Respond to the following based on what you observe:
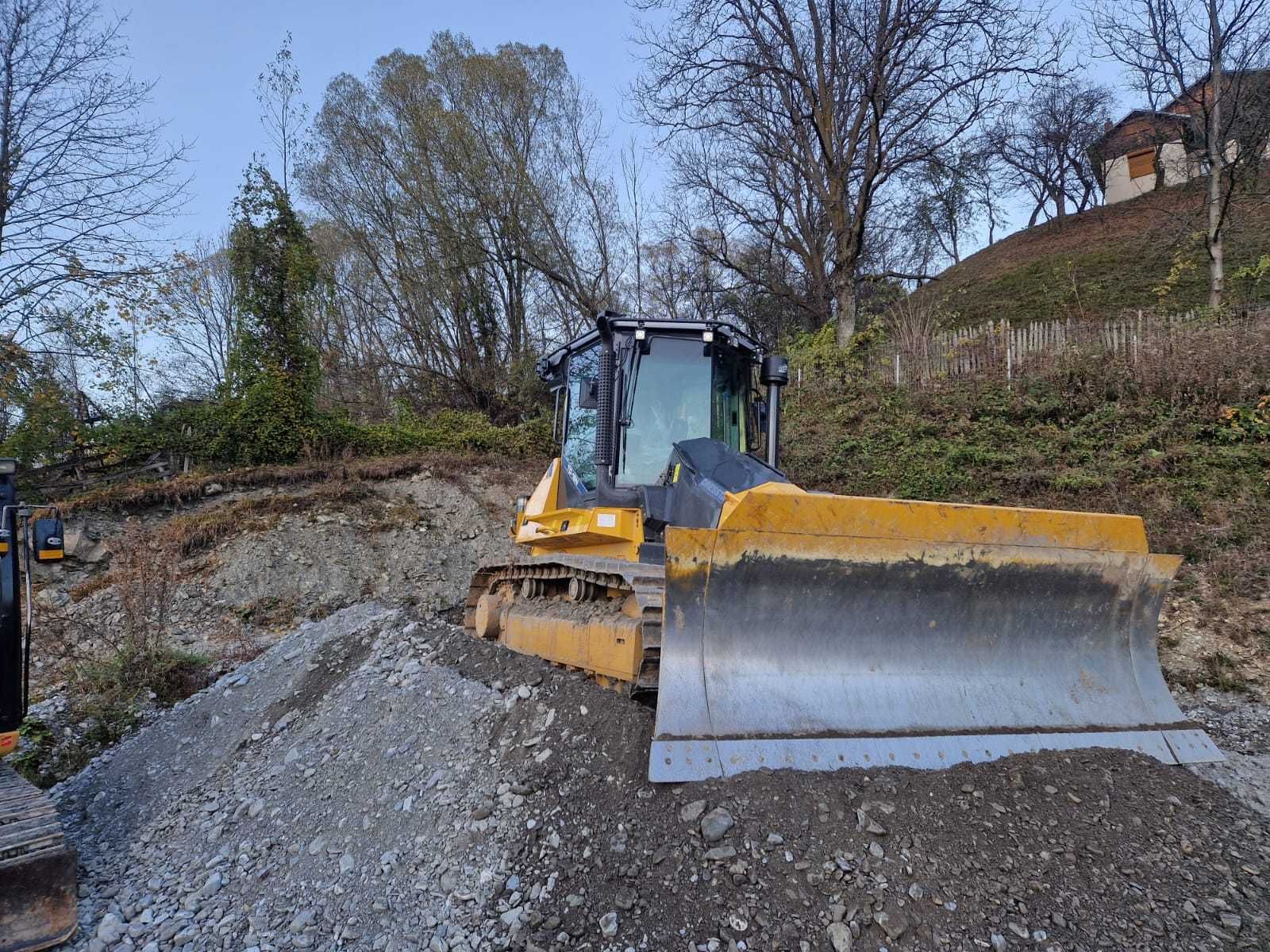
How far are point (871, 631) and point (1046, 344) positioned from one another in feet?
32.5

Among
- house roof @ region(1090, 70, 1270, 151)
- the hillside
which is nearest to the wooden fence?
the hillside

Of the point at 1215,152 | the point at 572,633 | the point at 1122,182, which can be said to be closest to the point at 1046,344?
the point at 1215,152

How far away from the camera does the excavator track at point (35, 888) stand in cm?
250

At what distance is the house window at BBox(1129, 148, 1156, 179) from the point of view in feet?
95.6

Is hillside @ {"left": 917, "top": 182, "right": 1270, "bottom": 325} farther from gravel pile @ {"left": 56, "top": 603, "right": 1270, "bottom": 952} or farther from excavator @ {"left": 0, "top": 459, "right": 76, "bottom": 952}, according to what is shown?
excavator @ {"left": 0, "top": 459, "right": 76, "bottom": 952}

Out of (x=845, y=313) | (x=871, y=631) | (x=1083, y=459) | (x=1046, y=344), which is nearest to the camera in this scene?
(x=871, y=631)

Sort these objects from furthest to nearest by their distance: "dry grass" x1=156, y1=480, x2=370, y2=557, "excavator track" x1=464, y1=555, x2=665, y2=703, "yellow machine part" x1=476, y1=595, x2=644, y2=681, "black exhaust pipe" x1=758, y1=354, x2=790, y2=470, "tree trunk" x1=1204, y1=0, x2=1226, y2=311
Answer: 1. "tree trunk" x1=1204, y1=0, x2=1226, y2=311
2. "dry grass" x1=156, y1=480, x2=370, y2=557
3. "black exhaust pipe" x1=758, y1=354, x2=790, y2=470
4. "yellow machine part" x1=476, y1=595, x2=644, y2=681
5. "excavator track" x1=464, y1=555, x2=665, y2=703

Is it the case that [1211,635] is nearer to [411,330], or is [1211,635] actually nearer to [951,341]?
[951,341]

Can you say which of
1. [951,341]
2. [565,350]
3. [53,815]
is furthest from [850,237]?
[53,815]

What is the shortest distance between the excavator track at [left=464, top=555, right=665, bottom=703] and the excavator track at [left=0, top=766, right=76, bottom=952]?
2.31 meters

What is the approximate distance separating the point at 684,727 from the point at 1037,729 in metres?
1.67

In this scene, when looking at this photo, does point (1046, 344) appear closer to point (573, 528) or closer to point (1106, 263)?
point (573, 528)

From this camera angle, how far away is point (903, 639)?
3.30 m

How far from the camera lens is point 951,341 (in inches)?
486
